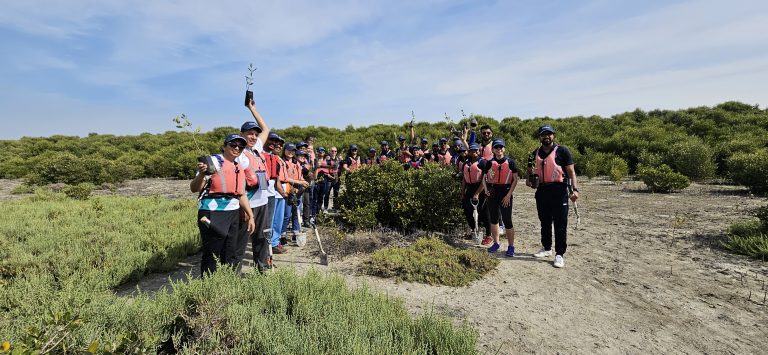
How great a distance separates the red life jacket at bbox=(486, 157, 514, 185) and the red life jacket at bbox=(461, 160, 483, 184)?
0.41m

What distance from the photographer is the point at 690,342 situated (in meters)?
3.52

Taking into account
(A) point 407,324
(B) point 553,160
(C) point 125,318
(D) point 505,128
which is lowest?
(A) point 407,324

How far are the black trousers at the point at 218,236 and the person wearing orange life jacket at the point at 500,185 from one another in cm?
396

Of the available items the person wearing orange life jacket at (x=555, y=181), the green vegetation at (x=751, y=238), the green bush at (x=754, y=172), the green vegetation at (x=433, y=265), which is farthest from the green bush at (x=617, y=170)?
the green vegetation at (x=433, y=265)

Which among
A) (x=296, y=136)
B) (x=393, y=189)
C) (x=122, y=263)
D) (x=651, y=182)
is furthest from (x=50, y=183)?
(x=651, y=182)

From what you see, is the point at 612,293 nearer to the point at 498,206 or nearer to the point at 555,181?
the point at 555,181

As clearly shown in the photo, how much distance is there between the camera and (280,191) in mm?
6086

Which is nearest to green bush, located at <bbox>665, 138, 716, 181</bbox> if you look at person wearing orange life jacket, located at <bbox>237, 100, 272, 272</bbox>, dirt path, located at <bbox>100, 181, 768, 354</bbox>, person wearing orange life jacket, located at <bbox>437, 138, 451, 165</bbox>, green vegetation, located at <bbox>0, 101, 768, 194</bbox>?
green vegetation, located at <bbox>0, 101, 768, 194</bbox>

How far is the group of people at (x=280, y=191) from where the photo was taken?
3871mm

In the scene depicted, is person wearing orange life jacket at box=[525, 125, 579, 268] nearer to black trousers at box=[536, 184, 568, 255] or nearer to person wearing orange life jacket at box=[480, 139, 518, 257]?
black trousers at box=[536, 184, 568, 255]

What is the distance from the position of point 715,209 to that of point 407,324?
9.85m

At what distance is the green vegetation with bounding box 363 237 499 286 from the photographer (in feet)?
16.6

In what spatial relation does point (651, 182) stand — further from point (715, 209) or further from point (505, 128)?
point (505, 128)

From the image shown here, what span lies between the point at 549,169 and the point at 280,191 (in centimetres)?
421
